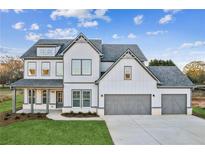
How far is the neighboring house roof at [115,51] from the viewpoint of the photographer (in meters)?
25.0

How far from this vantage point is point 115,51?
26.2 meters

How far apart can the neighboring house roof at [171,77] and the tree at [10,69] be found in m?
33.0

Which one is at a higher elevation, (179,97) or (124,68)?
(124,68)

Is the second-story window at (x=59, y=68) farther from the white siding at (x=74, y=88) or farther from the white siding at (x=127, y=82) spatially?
the white siding at (x=127, y=82)

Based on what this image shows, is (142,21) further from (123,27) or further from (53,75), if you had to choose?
(53,75)

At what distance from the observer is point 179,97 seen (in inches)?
898

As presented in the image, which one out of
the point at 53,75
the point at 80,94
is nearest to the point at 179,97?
the point at 80,94

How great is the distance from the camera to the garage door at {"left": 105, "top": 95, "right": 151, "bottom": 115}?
22188 mm

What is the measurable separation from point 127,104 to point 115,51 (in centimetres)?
642

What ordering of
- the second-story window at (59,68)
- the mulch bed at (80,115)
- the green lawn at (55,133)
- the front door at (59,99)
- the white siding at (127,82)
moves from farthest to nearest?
the front door at (59,99) → the second-story window at (59,68) → the white siding at (127,82) → the mulch bed at (80,115) → the green lawn at (55,133)

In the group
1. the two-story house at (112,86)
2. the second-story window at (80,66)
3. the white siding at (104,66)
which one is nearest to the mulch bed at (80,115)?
the two-story house at (112,86)

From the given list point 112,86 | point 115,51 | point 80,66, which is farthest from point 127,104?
point 115,51
